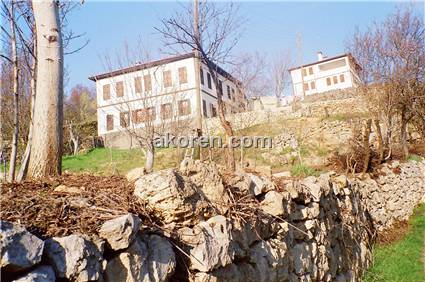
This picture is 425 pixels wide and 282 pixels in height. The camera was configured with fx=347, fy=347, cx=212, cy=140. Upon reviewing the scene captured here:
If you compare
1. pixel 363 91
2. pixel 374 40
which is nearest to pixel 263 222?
pixel 363 91

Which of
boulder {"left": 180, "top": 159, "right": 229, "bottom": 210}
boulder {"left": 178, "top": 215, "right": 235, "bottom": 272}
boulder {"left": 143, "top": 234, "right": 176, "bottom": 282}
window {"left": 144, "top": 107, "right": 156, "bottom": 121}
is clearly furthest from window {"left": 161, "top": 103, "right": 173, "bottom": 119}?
boulder {"left": 143, "top": 234, "right": 176, "bottom": 282}

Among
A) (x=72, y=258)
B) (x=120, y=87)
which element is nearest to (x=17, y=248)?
(x=72, y=258)

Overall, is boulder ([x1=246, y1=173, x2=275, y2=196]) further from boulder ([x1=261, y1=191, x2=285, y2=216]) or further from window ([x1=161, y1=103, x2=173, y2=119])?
A: window ([x1=161, y1=103, x2=173, y2=119])

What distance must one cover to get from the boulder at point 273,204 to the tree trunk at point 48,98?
2410 millimetres

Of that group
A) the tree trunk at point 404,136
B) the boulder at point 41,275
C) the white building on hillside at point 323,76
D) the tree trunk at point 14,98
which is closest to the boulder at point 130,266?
the boulder at point 41,275

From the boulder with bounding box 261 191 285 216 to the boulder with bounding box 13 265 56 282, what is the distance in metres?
2.76

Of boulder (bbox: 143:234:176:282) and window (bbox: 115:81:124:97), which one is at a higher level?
window (bbox: 115:81:124:97)

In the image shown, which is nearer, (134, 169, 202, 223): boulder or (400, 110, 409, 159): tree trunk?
(134, 169, 202, 223): boulder

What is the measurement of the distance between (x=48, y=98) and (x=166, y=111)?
7576 mm

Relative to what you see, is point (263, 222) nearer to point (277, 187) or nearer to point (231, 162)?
point (277, 187)

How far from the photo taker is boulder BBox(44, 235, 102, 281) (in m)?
1.71

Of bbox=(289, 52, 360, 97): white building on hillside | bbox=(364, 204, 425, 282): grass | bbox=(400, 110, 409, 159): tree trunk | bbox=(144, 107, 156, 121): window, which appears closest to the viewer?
bbox=(364, 204, 425, 282): grass

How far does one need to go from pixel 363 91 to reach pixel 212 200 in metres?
14.1

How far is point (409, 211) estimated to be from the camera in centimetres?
1192
